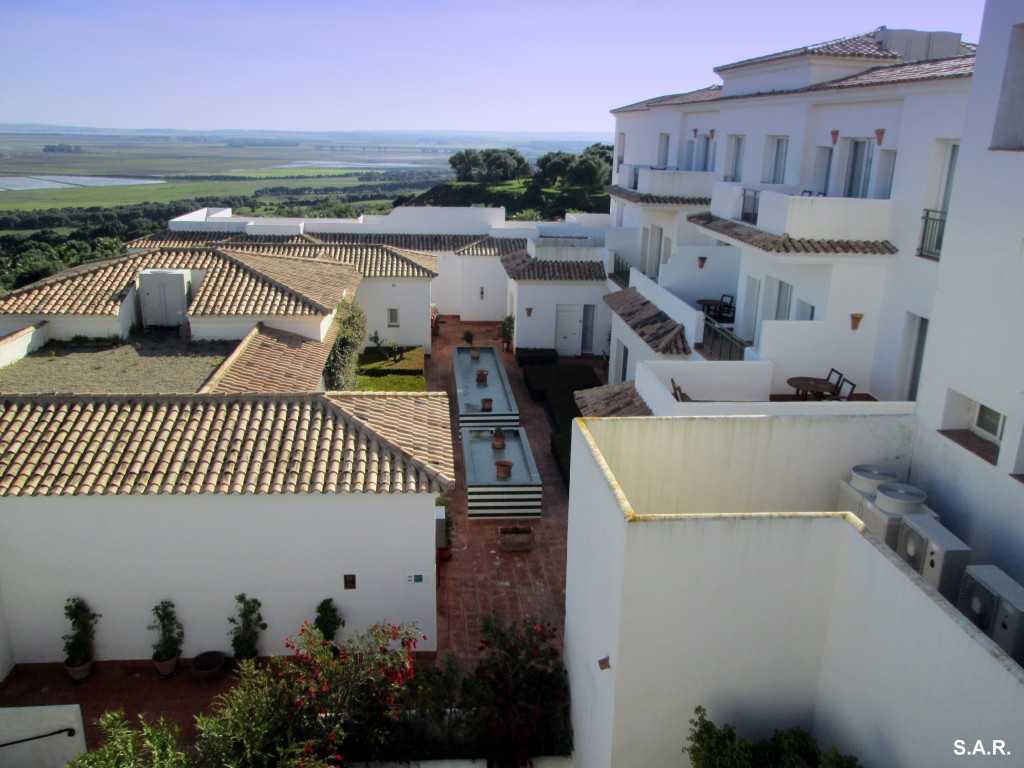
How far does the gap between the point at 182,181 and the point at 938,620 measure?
7388 inches

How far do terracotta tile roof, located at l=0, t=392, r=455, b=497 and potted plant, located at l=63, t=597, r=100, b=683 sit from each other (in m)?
2.25

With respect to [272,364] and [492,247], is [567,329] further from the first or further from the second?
[272,364]

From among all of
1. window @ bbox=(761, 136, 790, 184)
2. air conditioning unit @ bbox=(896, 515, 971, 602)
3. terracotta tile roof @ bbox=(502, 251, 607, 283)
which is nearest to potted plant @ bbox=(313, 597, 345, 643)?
air conditioning unit @ bbox=(896, 515, 971, 602)

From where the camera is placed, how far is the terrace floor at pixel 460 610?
517 inches

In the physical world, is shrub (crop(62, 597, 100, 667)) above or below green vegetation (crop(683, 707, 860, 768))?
below

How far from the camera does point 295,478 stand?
13.3m

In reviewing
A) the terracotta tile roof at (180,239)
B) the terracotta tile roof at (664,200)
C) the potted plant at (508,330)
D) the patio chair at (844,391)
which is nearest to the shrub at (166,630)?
the patio chair at (844,391)

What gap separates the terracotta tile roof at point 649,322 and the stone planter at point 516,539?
5.68 meters

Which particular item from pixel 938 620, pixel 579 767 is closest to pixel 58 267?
pixel 579 767

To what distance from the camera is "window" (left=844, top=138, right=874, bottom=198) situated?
16531 millimetres

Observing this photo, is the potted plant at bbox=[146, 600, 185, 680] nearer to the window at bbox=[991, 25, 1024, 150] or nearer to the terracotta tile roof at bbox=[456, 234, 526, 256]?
the window at bbox=[991, 25, 1024, 150]

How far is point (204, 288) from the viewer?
22609 mm

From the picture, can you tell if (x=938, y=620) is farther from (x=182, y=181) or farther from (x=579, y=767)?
(x=182, y=181)

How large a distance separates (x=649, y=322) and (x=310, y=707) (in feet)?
49.0
